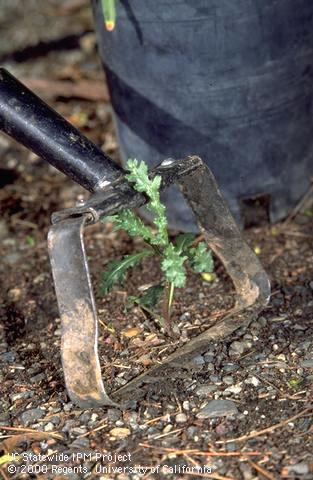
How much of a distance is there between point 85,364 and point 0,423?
0.27m

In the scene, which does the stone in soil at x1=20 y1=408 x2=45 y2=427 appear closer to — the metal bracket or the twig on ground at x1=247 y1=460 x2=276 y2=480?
the metal bracket

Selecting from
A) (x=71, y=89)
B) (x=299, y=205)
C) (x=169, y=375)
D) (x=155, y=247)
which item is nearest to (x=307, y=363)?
(x=169, y=375)

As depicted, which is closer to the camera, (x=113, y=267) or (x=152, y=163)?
(x=113, y=267)

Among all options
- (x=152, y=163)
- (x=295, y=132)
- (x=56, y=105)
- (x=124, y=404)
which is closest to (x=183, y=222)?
(x=152, y=163)

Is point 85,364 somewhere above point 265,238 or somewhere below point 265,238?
above

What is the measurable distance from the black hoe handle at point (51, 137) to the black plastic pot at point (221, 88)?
436 mm

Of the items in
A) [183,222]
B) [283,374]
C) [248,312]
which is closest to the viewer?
[283,374]

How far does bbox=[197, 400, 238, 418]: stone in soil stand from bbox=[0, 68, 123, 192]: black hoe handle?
22.8 inches

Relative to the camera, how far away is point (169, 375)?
6.97ft

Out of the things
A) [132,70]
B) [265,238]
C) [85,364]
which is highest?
[132,70]

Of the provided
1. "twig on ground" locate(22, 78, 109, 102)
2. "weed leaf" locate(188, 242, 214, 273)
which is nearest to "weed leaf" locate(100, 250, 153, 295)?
"weed leaf" locate(188, 242, 214, 273)

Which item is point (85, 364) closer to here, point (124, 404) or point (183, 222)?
point (124, 404)

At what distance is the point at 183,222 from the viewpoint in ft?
9.16

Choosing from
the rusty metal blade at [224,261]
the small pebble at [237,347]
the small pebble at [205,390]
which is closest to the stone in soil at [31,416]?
the rusty metal blade at [224,261]
